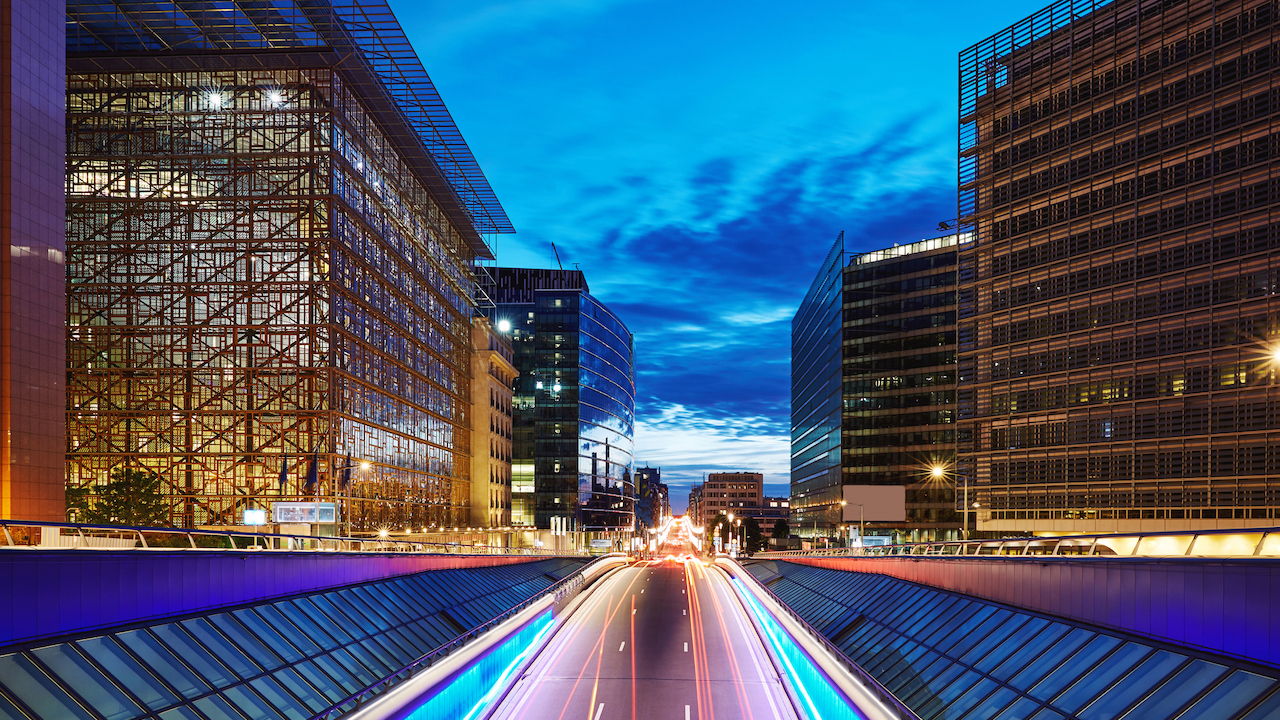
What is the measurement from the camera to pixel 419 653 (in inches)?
1024

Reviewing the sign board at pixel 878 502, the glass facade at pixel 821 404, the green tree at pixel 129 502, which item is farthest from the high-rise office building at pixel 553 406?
the green tree at pixel 129 502

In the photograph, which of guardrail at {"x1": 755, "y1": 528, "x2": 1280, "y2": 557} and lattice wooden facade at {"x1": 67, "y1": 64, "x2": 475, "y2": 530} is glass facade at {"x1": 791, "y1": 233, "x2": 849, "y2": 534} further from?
Answer: guardrail at {"x1": 755, "y1": 528, "x2": 1280, "y2": 557}

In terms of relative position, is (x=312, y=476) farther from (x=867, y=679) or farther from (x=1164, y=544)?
(x=1164, y=544)

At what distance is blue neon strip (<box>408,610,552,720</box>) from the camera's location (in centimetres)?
2386

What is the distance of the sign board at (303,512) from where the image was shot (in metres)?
60.1

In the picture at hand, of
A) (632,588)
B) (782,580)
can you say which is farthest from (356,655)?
(632,588)

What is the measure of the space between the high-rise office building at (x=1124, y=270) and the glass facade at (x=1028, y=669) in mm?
40989

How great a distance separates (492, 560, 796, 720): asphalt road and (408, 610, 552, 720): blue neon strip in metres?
0.62

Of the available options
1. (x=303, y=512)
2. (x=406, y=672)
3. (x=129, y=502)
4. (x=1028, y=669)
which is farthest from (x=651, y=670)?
(x=129, y=502)

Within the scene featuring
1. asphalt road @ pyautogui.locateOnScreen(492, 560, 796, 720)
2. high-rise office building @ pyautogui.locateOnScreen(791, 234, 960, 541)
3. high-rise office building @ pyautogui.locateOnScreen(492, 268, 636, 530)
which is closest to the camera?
asphalt road @ pyautogui.locateOnScreen(492, 560, 796, 720)

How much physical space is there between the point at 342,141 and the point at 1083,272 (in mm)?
58263

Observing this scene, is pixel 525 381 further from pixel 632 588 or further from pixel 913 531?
pixel 632 588

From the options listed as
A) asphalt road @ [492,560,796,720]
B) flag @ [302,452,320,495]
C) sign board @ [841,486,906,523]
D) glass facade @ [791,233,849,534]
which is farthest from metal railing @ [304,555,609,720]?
glass facade @ [791,233,849,534]

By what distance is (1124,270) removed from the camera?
218 feet
